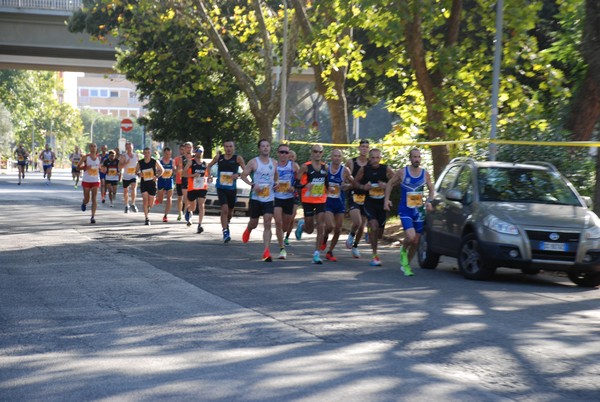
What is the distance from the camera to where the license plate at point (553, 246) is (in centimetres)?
1409

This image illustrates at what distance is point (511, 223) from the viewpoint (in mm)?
14266

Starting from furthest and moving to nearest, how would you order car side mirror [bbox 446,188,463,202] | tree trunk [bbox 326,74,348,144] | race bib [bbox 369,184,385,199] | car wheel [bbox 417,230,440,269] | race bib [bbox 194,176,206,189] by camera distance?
tree trunk [bbox 326,74,348,144]
race bib [bbox 194,176,206,189]
race bib [bbox 369,184,385,199]
car wheel [bbox 417,230,440,269]
car side mirror [bbox 446,188,463,202]

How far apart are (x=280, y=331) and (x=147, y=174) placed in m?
16.1

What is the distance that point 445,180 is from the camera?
54.5 ft

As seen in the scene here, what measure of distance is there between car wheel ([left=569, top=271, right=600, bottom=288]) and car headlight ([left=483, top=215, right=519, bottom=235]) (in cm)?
112

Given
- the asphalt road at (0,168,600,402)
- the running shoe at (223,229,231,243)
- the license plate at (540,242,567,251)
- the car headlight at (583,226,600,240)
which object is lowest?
the running shoe at (223,229,231,243)

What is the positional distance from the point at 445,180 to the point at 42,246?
663cm

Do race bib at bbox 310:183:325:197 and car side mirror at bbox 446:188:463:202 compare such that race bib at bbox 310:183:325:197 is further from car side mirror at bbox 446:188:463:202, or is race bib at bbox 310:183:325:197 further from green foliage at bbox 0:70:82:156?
green foliage at bbox 0:70:82:156

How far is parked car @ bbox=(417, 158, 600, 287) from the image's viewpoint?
1412 cm

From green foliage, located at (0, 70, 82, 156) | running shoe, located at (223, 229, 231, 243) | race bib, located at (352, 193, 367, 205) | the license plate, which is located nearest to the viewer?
the license plate

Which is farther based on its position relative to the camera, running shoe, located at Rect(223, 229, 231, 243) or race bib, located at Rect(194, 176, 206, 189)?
race bib, located at Rect(194, 176, 206, 189)

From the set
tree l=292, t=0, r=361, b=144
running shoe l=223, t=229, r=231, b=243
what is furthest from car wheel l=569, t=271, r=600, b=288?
tree l=292, t=0, r=361, b=144

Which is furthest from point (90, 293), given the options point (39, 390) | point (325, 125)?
point (325, 125)

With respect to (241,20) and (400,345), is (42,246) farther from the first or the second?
(241,20)
